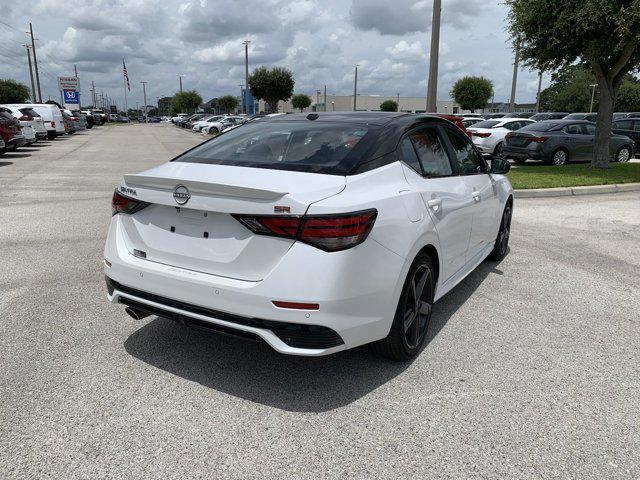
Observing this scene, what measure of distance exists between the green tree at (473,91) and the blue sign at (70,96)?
5079 centimetres

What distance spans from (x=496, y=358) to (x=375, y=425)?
124 cm

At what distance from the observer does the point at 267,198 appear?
2.70m

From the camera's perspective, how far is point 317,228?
2658mm

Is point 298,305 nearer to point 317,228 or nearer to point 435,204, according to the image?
point 317,228

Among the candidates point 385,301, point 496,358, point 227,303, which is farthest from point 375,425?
point 496,358

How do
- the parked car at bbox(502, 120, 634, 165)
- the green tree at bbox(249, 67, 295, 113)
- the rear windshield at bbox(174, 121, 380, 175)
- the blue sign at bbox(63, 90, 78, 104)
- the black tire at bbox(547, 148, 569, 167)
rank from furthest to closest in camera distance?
1. the blue sign at bbox(63, 90, 78, 104)
2. the green tree at bbox(249, 67, 295, 113)
3. the black tire at bbox(547, 148, 569, 167)
4. the parked car at bbox(502, 120, 634, 165)
5. the rear windshield at bbox(174, 121, 380, 175)

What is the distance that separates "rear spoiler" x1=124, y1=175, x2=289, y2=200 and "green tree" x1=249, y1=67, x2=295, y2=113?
60440 mm

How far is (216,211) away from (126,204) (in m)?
0.84

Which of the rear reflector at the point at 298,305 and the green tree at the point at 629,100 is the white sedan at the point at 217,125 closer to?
the rear reflector at the point at 298,305

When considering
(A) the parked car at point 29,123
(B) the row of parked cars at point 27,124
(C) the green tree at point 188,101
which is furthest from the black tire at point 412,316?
(C) the green tree at point 188,101

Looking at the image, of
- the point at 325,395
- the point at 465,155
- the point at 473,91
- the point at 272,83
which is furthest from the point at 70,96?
the point at 325,395

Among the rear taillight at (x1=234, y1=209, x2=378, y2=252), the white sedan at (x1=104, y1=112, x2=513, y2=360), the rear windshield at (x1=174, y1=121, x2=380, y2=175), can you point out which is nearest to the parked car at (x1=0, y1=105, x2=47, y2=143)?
the rear windshield at (x1=174, y1=121, x2=380, y2=175)

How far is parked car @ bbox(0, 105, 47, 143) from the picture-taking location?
21625 millimetres

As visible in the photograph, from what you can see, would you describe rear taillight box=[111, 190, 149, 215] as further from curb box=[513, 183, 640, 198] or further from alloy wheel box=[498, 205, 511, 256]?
curb box=[513, 183, 640, 198]
